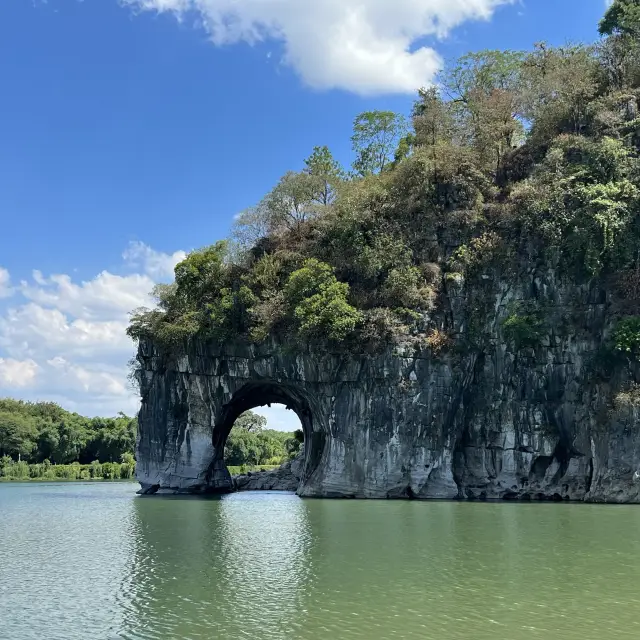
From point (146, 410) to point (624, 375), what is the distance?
81.3 feet

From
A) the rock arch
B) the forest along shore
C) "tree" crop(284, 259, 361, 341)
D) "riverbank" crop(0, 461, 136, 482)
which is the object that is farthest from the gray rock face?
"riverbank" crop(0, 461, 136, 482)

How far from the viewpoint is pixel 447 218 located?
3422 centimetres

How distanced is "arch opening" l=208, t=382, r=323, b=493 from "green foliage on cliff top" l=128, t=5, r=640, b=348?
4.58 meters

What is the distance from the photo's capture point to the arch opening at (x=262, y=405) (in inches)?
1441

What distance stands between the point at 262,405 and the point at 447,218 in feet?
57.9

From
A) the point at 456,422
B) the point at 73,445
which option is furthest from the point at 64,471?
the point at 456,422

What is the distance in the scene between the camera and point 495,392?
31375 millimetres

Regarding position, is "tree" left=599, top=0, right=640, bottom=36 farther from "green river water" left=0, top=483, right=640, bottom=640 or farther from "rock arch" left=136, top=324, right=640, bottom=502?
"green river water" left=0, top=483, right=640, bottom=640

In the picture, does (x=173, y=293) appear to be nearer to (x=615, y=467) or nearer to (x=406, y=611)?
(x=615, y=467)

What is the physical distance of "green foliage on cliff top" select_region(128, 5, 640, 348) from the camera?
3053cm

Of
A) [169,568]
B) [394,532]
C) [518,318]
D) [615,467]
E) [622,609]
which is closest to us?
[622,609]

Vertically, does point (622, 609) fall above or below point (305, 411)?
below

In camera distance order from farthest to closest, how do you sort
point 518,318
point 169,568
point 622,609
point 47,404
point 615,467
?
point 47,404 → point 518,318 → point 615,467 → point 169,568 → point 622,609

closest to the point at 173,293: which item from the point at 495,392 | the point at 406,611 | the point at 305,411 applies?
the point at 305,411
